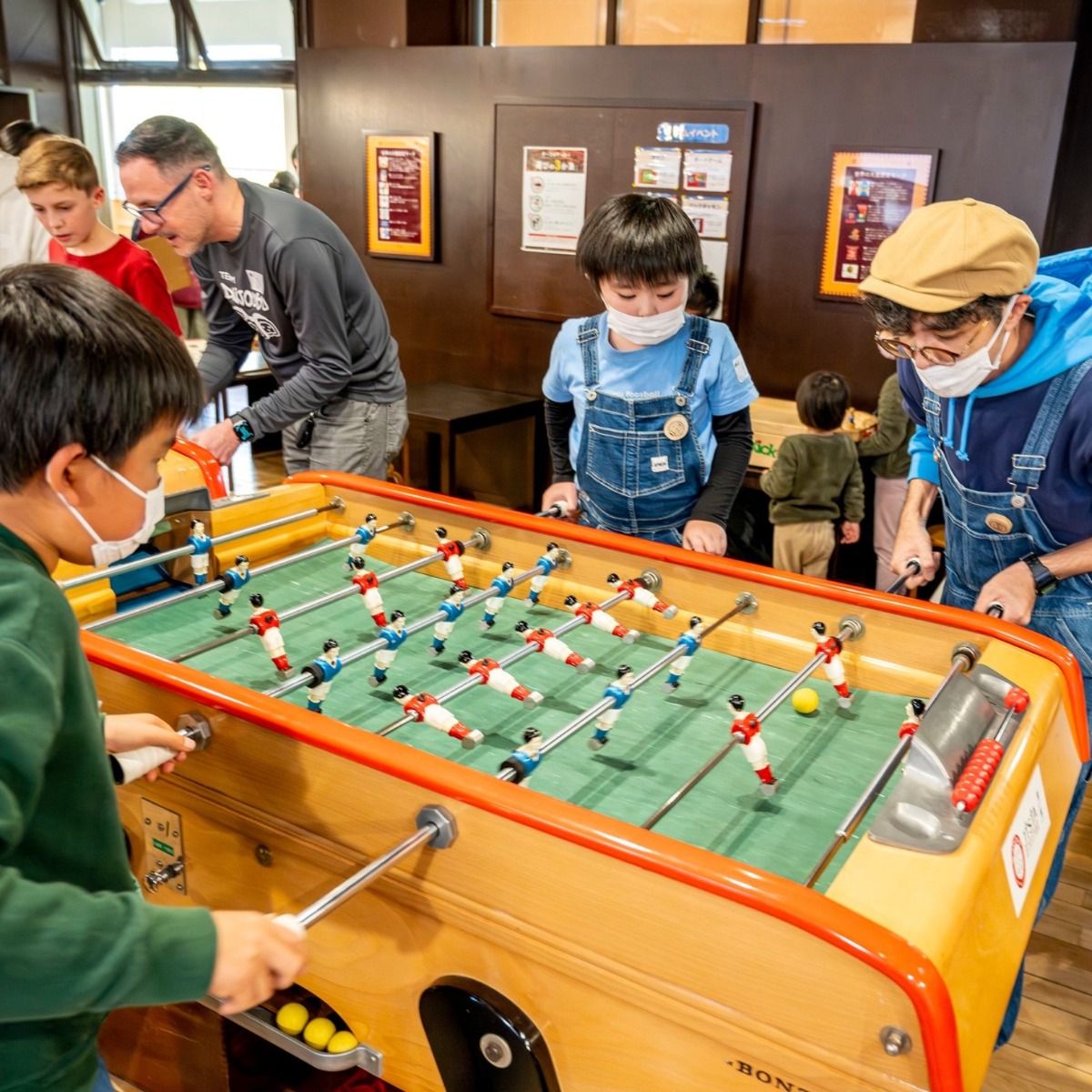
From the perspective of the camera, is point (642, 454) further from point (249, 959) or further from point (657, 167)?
point (657, 167)

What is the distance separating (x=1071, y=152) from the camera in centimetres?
443

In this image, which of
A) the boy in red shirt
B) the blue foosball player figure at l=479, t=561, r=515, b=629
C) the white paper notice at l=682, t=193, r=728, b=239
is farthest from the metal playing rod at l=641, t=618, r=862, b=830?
the white paper notice at l=682, t=193, r=728, b=239

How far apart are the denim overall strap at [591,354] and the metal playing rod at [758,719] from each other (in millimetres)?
951

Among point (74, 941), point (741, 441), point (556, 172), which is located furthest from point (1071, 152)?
point (74, 941)

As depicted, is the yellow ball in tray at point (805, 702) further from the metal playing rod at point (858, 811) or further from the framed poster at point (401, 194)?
the framed poster at point (401, 194)

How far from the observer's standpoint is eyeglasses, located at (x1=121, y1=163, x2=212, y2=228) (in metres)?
2.72

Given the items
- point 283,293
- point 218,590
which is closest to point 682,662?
point 218,590

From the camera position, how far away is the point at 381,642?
1.89m

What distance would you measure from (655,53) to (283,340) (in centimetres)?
285

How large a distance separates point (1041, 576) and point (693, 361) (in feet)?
3.08

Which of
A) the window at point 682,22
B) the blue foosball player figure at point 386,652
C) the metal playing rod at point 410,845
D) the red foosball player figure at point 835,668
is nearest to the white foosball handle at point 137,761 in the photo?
the metal playing rod at point 410,845

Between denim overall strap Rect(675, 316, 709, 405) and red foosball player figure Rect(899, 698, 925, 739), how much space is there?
3.29 feet

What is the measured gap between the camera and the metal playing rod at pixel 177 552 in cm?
212

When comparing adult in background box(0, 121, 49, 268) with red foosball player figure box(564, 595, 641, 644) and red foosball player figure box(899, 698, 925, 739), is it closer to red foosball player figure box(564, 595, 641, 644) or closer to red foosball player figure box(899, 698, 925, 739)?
red foosball player figure box(564, 595, 641, 644)
